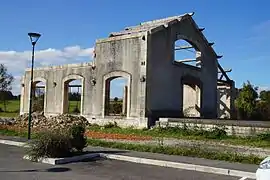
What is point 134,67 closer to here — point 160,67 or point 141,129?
point 160,67

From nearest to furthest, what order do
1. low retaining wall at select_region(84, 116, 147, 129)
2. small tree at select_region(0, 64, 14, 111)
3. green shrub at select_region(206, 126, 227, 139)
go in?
green shrub at select_region(206, 126, 227, 139) < low retaining wall at select_region(84, 116, 147, 129) < small tree at select_region(0, 64, 14, 111)

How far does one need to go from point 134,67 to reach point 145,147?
33.1 ft

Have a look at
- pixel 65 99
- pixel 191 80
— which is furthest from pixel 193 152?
pixel 65 99

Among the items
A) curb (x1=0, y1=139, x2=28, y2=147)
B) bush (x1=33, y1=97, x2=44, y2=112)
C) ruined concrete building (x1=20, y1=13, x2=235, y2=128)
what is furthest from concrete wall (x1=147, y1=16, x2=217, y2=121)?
bush (x1=33, y1=97, x2=44, y2=112)

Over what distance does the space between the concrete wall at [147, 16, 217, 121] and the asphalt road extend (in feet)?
38.5

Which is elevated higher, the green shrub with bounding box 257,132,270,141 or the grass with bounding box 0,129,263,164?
the green shrub with bounding box 257,132,270,141

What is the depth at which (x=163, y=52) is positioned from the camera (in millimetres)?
22828

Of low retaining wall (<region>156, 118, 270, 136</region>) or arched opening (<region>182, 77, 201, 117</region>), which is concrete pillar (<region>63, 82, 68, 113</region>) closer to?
arched opening (<region>182, 77, 201, 117</region>)

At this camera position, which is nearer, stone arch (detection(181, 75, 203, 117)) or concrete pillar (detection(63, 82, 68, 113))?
stone arch (detection(181, 75, 203, 117))

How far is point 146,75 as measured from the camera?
21.3 meters

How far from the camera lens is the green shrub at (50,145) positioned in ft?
33.6

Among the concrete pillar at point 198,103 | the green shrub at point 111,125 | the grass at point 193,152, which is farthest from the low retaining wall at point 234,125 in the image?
the concrete pillar at point 198,103

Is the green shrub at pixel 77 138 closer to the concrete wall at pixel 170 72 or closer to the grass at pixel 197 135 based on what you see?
the grass at pixel 197 135

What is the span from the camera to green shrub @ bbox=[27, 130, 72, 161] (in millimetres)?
10250
